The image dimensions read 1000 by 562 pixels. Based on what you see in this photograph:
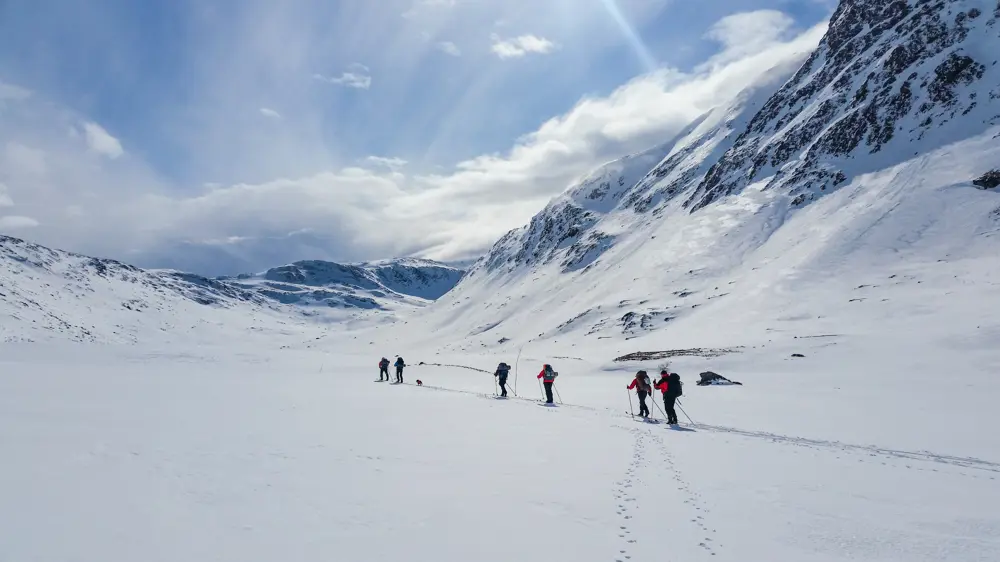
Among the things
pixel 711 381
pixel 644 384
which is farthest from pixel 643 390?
pixel 711 381

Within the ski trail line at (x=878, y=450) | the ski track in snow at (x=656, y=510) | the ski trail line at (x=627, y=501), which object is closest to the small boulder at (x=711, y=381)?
the ski trail line at (x=878, y=450)

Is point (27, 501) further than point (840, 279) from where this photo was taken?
No

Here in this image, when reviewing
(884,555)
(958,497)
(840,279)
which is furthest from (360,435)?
(840,279)

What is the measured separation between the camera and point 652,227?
15100cm

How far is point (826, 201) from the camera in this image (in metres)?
92.5

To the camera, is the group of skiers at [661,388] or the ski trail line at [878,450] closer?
the ski trail line at [878,450]

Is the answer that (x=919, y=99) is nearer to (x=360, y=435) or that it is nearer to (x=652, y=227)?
(x=652, y=227)

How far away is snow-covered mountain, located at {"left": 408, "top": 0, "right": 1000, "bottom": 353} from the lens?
7031cm

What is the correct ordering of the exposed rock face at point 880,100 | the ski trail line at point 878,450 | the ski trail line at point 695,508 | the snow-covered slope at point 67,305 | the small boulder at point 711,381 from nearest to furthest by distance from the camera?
the ski trail line at point 695,508 → the ski trail line at point 878,450 → the small boulder at point 711,381 → the exposed rock face at point 880,100 → the snow-covered slope at point 67,305

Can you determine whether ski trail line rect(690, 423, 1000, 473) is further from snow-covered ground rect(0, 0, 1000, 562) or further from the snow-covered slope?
the snow-covered slope

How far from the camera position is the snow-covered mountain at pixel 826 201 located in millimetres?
70312

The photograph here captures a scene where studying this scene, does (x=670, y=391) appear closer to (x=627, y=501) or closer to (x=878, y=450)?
(x=878, y=450)

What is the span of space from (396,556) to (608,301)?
10291 centimetres

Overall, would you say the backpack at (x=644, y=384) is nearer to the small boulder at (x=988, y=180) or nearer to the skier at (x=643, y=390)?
the skier at (x=643, y=390)
